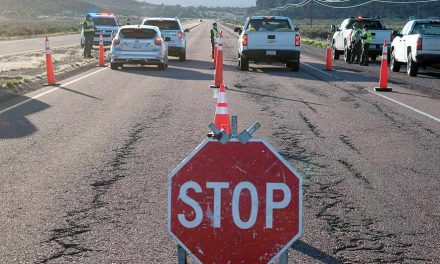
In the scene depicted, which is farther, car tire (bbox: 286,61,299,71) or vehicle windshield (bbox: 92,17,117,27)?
vehicle windshield (bbox: 92,17,117,27)

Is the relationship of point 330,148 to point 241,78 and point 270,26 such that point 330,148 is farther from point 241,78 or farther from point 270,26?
point 270,26

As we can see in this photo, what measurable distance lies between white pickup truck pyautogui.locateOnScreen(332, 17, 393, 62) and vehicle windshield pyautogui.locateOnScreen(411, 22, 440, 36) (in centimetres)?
521

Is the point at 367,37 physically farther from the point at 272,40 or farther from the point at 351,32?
the point at 272,40

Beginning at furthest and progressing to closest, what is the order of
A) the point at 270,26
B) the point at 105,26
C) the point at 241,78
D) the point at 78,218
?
the point at 105,26 → the point at 270,26 → the point at 241,78 → the point at 78,218

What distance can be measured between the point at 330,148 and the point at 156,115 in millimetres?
4207

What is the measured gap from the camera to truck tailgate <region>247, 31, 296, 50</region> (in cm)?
2431

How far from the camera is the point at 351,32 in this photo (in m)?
29.7

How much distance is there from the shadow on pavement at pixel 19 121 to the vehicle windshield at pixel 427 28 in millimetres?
13571

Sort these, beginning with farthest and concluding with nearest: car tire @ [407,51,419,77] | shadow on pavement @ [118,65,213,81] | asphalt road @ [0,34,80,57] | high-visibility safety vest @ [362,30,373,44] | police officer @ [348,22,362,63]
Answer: asphalt road @ [0,34,80,57], police officer @ [348,22,362,63], high-visibility safety vest @ [362,30,373,44], car tire @ [407,51,419,77], shadow on pavement @ [118,65,213,81]

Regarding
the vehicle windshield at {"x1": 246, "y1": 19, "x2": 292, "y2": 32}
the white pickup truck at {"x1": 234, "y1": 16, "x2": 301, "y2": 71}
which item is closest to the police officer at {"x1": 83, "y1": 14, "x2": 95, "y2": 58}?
the vehicle windshield at {"x1": 246, "y1": 19, "x2": 292, "y2": 32}

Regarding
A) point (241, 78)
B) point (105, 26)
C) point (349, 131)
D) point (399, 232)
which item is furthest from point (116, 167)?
point (105, 26)

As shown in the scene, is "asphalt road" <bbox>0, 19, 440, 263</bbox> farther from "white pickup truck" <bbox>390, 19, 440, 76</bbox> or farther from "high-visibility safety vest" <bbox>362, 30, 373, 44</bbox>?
→ "high-visibility safety vest" <bbox>362, 30, 373, 44</bbox>

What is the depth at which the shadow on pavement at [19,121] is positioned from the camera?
11.4 meters

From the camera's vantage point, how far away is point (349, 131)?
11703 mm
